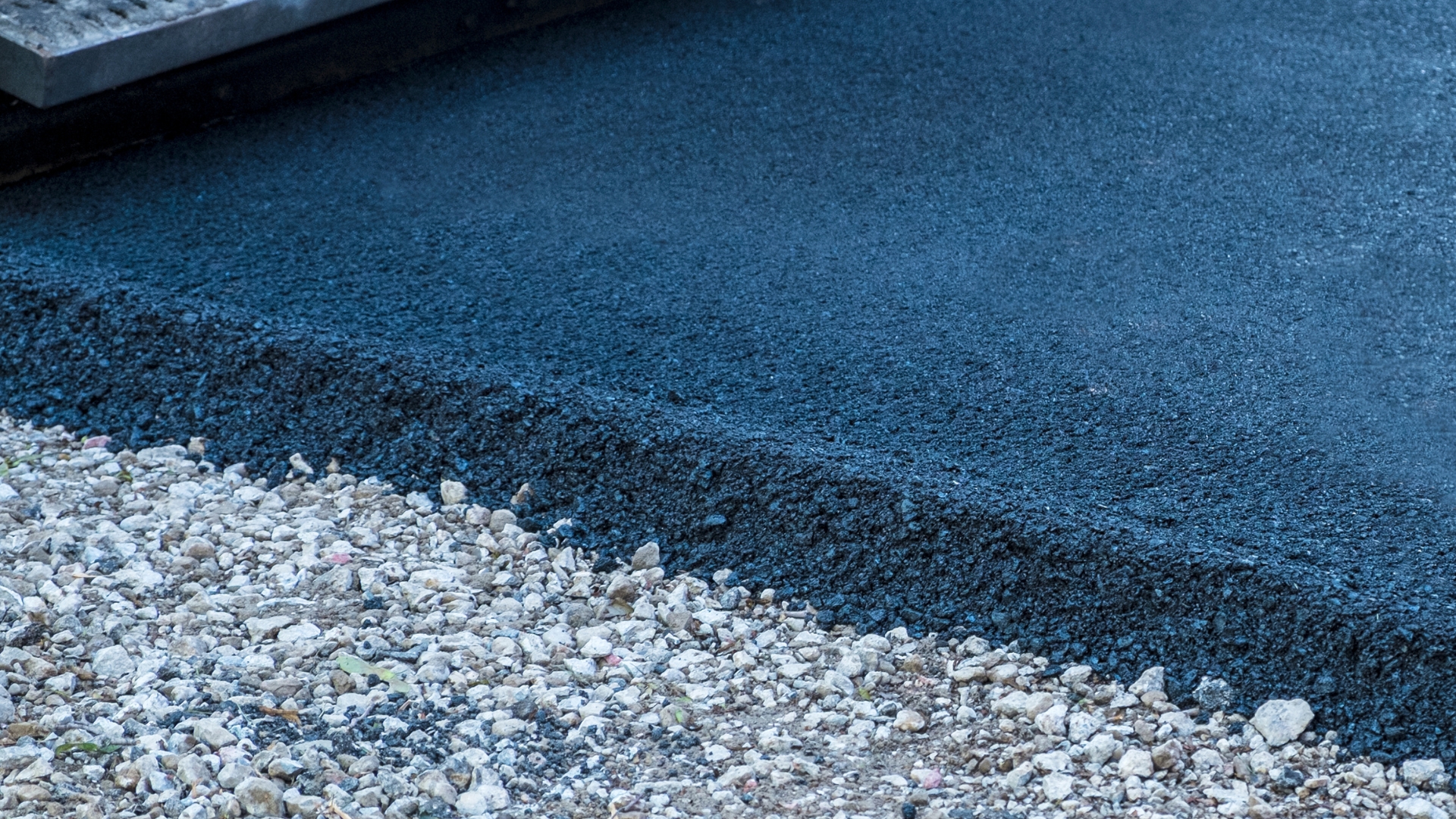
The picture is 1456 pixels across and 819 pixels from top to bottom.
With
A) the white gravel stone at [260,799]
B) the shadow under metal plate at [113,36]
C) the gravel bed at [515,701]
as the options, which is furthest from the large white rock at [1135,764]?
the shadow under metal plate at [113,36]

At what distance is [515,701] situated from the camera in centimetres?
218

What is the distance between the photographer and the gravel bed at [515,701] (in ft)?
6.53

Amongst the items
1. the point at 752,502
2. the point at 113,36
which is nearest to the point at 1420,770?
the point at 752,502

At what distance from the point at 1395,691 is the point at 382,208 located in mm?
2757

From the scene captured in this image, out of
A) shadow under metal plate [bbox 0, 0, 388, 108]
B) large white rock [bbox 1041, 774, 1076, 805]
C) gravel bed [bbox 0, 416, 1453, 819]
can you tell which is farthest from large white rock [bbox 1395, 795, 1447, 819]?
shadow under metal plate [bbox 0, 0, 388, 108]

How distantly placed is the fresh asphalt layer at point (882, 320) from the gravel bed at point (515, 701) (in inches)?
4.4

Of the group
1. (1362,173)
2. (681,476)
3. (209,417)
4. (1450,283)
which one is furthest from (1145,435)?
(209,417)

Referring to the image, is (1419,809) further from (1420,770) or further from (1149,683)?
(1149,683)

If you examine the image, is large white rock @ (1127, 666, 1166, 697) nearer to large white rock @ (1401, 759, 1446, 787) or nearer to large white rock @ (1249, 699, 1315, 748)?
large white rock @ (1249, 699, 1315, 748)

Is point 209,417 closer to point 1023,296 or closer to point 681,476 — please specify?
point 681,476

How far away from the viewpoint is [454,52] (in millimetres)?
4738

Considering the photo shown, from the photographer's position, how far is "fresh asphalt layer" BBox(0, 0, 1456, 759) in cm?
235

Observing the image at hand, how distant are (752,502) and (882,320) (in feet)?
2.41

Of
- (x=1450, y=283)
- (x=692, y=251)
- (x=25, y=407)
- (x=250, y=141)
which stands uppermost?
(x=1450, y=283)
